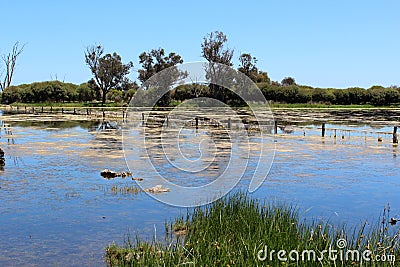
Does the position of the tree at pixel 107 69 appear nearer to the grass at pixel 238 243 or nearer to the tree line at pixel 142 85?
the tree line at pixel 142 85

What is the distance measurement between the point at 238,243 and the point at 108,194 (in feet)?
16.3

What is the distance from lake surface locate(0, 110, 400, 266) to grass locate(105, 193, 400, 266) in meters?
0.96

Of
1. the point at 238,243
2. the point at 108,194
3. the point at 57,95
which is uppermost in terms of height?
the point at 57,95

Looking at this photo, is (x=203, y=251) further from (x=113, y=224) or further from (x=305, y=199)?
(x=305, y=199)

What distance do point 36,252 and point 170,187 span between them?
461 cm

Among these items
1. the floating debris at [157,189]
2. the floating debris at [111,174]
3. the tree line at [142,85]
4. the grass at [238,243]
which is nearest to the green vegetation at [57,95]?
the tree line at [142,85]

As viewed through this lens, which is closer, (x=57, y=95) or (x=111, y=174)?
(x=111, y=174)

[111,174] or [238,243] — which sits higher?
[238,243]

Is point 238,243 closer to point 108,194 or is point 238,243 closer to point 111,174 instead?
point 108,194

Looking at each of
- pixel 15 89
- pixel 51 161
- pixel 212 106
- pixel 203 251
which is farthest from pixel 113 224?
pixel 15 89

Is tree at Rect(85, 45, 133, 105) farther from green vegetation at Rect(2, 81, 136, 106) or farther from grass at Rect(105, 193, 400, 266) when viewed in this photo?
grass at Rect(105, 193, 400, 266)

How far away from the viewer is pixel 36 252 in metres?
6.65

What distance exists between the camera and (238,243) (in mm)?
5738

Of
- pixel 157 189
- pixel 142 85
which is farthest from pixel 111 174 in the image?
pixel 142 85
